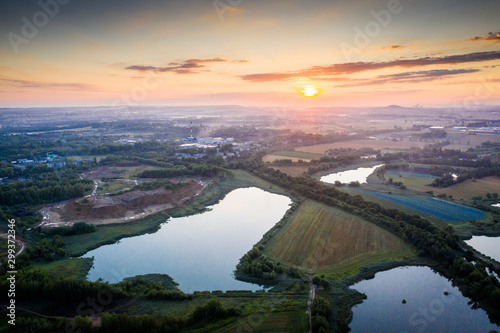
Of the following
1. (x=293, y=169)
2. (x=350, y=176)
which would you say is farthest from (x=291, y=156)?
(x=350, y=176)

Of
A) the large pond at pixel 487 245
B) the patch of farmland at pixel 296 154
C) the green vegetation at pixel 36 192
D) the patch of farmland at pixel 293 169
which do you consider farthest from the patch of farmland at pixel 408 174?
the green vegetation at pixel 36 192

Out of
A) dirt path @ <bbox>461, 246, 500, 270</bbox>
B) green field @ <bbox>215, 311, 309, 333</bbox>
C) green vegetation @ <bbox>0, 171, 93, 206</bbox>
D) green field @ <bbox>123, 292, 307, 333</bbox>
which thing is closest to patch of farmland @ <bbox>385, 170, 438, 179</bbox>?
dirt path @ <bbox>461, 246, 500, 270</bbox>

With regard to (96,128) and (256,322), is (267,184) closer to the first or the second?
(256,322)

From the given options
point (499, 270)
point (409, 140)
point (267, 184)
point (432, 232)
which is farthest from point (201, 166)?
point (409, 140)

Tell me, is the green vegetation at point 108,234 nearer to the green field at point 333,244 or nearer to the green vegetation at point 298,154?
the green field at point 333,244

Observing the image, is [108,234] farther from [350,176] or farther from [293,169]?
[350,176]

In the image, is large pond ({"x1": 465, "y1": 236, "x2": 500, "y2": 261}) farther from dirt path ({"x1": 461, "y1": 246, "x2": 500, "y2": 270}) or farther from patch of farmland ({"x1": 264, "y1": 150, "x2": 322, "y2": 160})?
patch of farmland ({"x1": 264, "y1": 150, "x2": 322, "y2": 160})
